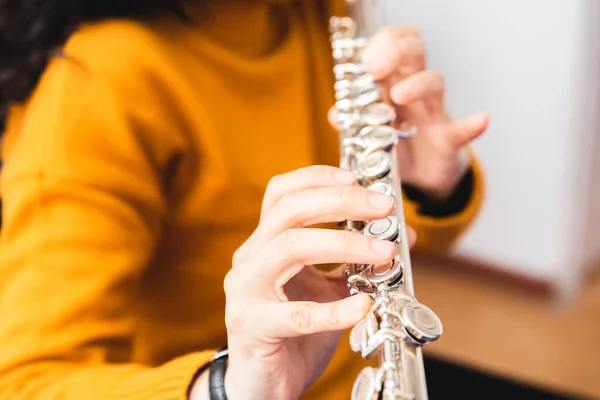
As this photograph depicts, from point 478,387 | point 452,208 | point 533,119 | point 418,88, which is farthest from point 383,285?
point 533,119

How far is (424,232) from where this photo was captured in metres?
0.49

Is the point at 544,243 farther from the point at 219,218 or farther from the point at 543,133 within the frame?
the point at 219,218

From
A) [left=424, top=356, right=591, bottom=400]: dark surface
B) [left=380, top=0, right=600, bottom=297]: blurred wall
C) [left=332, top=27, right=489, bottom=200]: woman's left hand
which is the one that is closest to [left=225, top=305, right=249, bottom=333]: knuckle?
[left=332, top=27, right=489, bottom=200]: woman's left hand

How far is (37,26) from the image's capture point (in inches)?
17.8

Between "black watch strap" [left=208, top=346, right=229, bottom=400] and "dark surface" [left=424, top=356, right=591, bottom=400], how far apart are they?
36 cm

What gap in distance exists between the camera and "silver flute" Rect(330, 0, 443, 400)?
0.22 m

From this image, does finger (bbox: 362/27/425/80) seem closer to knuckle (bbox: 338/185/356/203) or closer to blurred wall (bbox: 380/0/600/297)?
knuckle (bbox: 338/185/356/203)

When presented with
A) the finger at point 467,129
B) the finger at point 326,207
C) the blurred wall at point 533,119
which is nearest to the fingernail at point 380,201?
the finger at point 326,207

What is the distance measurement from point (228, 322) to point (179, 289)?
0.54 ft

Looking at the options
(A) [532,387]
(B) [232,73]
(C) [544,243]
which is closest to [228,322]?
(B) [232,73]

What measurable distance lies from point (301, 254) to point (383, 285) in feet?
0.12

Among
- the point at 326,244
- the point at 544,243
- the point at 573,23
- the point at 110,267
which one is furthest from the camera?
the point at 544,243

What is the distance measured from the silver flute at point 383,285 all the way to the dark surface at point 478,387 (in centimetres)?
34

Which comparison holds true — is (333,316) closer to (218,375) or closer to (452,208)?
(218,375)
